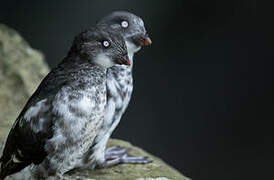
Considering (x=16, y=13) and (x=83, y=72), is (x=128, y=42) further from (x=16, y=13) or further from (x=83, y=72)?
(x=16, y=13)

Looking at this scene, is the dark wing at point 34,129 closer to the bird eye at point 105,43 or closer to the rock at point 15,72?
the bird eye at point 105,43

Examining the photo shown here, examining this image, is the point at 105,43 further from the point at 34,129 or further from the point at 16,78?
the point at 16,78

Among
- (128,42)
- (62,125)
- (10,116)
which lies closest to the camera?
(62,125)

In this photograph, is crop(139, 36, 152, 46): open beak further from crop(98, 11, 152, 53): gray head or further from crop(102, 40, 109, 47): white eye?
crop(102, 40, 109, 47): white eye

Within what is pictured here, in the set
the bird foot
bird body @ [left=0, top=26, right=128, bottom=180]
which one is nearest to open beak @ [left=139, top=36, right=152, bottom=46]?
bird body @ [left=0, top=26, right=128, bottom=180]

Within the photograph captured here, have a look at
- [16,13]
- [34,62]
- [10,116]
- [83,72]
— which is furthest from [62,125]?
[16,13]

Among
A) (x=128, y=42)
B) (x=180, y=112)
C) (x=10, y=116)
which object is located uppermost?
(x=128, y=42)
